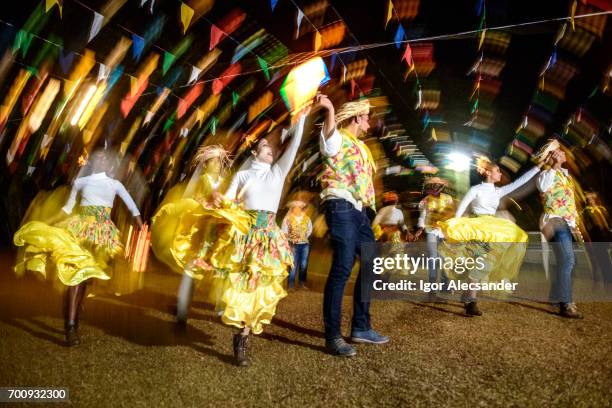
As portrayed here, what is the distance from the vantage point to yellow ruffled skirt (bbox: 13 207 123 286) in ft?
11.3

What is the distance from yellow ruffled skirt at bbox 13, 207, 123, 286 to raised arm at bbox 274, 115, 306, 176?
1847 mm

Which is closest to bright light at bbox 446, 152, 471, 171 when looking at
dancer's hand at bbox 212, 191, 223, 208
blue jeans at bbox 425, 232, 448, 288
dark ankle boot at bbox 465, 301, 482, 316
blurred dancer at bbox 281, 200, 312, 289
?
blue jeans at bbox 425, 232, 448, 288

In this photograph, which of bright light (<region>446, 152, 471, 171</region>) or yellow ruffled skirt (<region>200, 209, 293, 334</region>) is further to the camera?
bright light (<region>446, 152, 471, 171</region>)

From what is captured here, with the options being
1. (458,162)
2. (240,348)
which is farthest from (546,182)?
(458,162)

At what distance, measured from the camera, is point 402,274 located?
9758mm

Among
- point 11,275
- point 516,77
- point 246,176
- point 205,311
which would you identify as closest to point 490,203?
point 246,176

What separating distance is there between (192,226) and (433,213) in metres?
4.26

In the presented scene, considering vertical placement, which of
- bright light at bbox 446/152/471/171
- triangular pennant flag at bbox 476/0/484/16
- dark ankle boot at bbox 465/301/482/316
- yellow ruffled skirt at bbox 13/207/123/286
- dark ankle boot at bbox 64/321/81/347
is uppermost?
bright light at bbox 446/152/471/171

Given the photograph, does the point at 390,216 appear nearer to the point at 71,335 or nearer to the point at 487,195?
the point at 487,195

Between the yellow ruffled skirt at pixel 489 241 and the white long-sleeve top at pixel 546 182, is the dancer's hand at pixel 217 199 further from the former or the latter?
the white long-sleeve top at pixel 546 182

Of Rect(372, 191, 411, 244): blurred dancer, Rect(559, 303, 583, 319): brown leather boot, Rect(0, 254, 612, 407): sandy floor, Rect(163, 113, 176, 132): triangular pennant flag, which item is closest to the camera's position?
Rect(0, 254, 612, 407): sandy floor

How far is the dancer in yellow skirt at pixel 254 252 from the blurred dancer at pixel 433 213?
12.7ft

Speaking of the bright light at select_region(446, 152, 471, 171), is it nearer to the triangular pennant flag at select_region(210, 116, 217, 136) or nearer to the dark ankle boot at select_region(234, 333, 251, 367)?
the triangular pennant flag at select_region(210, 116, 217, 136)

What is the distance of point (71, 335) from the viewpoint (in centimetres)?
329
